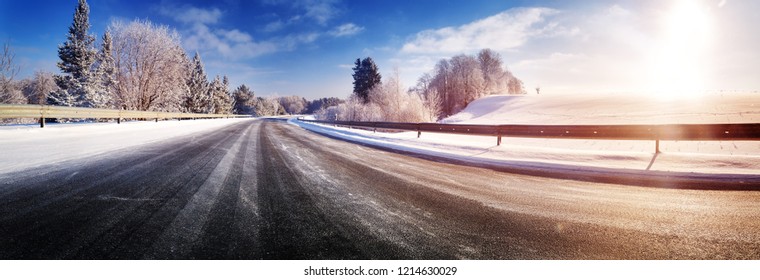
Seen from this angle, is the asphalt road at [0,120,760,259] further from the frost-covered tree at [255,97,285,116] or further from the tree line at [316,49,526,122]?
the frost-covered tree at [255,97,285,116]

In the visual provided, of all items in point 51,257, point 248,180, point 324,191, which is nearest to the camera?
point 51,257

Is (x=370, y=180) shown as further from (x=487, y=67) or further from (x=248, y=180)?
(x=487, y=67)

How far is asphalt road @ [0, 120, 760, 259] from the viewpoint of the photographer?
91.2 inches

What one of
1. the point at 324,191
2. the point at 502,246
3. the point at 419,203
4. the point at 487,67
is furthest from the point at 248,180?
the point at 487,67

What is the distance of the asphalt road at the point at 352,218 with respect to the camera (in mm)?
2316

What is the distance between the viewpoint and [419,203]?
366 cm

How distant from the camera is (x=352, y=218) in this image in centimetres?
298

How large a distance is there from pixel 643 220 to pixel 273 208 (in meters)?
4.04

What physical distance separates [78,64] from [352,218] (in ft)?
131

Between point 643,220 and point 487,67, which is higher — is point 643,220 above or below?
below

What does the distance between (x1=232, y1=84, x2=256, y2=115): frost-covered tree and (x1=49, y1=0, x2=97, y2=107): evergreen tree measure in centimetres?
8049

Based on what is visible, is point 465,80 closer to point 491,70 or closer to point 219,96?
point 491,70

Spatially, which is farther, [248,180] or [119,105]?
[119,105]

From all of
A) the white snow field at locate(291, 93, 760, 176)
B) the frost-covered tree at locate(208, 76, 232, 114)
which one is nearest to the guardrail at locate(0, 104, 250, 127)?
the white snow field at locate(291, 93, 760, 176)
